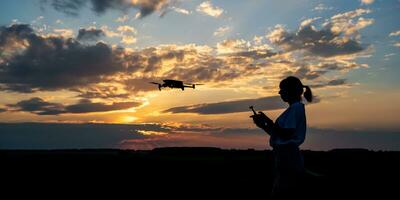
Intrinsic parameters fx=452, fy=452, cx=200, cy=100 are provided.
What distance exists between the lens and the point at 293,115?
19.2ft

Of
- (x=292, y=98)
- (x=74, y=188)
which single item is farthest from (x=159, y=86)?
(x=292, y=98)

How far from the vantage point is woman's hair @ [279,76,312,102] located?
6.08m

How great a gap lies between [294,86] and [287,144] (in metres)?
0.84

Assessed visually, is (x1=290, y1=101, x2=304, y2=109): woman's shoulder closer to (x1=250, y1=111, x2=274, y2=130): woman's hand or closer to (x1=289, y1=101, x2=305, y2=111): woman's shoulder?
(x1=289, y1=101, x2=305, y2=111): woman's shoulder

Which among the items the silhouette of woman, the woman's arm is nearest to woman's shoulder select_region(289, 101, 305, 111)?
the silhouette of woman

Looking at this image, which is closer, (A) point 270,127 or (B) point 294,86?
(A) point 270,127

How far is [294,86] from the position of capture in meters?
6.10

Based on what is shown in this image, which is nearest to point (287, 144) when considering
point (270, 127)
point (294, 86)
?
point (270, 127)

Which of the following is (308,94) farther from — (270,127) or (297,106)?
(270,127)

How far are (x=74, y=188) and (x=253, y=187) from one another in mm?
7217

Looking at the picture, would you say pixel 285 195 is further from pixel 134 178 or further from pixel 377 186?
pixel 134 178

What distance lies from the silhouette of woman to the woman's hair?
15 cm

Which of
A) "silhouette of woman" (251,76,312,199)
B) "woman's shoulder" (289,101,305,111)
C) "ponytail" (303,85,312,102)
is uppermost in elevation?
"ponytail" (303,85,312,102)

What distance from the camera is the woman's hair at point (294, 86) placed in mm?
6078
